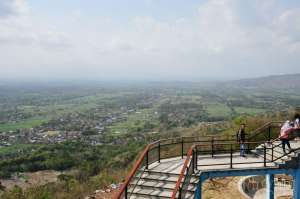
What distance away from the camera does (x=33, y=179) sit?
3969cm

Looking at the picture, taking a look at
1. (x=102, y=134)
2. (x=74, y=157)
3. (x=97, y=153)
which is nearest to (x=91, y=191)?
(x=74, y=157)

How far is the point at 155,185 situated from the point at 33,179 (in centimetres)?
3220

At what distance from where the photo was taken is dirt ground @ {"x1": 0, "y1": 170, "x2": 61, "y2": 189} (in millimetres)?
37094

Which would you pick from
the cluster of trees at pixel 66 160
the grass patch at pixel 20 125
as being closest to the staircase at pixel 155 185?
the cluster of trees at pixel 66 160

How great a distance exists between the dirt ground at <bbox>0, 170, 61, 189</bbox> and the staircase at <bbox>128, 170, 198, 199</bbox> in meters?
27.5

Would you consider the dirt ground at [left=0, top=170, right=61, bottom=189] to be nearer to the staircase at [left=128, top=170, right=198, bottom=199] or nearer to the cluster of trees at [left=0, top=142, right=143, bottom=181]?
the cluster of trees at [left=0, top=142, right=143, bottom=181]

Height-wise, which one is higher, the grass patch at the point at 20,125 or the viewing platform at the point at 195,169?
the viewing platform at the point at 195,169

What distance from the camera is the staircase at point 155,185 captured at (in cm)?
1049

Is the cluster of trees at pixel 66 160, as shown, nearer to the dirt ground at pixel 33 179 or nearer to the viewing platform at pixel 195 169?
the dirt ground at pixel 33 179

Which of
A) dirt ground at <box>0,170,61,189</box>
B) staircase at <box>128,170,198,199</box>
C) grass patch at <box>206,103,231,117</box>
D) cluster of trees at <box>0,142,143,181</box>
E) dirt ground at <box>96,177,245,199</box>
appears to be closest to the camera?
staircase at <box>128,170,198,199</box>

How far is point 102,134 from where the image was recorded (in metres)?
80.9

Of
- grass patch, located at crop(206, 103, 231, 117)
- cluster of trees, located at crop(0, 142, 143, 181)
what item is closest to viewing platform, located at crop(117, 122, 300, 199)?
cluster of trees, located at crop(0, 142, 143, 181)

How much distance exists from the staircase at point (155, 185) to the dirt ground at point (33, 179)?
90.2 feet

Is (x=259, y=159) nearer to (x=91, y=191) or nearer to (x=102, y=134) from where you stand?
(x=91, y=191)
